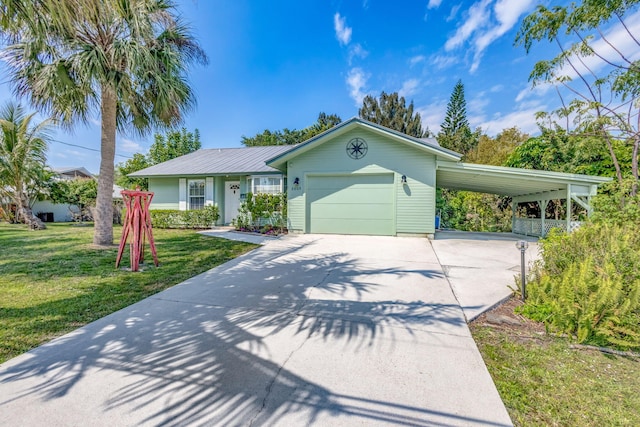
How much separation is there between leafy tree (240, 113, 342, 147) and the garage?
23.6 m

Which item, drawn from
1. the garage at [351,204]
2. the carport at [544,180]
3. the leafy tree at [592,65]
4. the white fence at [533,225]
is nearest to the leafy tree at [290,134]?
the garage at [351,204]

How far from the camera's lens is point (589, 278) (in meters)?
3.14

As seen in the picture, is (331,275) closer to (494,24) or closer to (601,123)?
(601,123)

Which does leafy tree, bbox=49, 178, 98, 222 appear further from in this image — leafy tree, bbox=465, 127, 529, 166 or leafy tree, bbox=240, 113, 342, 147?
leafy tree, bbox=465, 127, 529, 166

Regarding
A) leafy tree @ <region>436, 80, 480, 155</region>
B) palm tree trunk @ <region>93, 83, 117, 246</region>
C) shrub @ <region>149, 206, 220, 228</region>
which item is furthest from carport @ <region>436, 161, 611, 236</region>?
leafy tree @ <region>436, 80, 480, 155</region>

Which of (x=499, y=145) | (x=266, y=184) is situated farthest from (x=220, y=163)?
(x=499, y=145)

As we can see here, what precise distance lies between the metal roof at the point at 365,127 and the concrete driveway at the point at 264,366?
5.92m

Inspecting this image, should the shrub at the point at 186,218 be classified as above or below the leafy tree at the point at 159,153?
below

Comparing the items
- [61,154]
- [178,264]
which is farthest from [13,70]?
[61,154]

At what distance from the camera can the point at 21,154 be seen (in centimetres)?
1224

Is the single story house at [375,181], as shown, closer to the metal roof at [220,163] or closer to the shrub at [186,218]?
the metal roof at [220,163]

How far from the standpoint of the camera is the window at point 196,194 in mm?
13984

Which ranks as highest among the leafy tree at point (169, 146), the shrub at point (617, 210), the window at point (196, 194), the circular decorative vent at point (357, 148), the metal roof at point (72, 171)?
the leafy tree at point (169, 146)

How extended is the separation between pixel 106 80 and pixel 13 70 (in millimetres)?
2389
